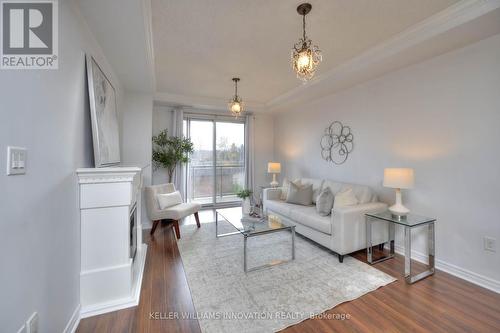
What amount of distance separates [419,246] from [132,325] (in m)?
3.22

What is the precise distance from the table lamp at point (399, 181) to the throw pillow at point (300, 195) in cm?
133

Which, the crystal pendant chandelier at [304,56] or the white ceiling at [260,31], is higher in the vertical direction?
the white ceiling at [260,31]

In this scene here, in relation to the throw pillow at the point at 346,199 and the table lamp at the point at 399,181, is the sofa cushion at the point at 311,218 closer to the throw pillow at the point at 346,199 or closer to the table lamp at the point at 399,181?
the throw pillow at the point at 346,199

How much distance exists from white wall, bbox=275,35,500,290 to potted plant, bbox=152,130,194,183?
11.4 feet

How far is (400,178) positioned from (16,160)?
10.5ft

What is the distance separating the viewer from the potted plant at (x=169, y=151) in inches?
182

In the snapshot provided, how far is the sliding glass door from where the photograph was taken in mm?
5441

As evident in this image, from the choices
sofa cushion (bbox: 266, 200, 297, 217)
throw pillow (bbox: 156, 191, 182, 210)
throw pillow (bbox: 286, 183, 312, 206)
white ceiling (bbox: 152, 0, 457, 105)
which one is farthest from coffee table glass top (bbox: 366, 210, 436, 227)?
throw pillow (bbox: 156, 191, 182, 210)

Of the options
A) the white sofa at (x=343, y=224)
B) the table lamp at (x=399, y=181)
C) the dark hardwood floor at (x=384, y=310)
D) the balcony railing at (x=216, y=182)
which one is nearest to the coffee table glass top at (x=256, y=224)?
the white sofa at (x=343, y=224)

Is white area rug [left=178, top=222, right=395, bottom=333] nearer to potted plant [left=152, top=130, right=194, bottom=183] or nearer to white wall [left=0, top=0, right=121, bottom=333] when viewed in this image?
white wall [left=0, top=0, right=121, bottom=333]

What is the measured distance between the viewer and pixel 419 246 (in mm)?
2742

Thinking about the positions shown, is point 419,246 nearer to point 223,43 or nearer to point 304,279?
point 304,279

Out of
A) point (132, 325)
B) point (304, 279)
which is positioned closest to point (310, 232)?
point (304, 279)

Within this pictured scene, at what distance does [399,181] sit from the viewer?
252 centimetres
